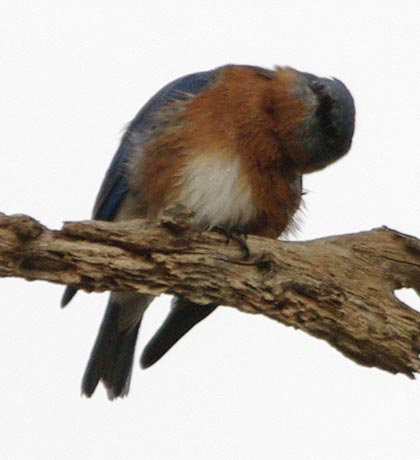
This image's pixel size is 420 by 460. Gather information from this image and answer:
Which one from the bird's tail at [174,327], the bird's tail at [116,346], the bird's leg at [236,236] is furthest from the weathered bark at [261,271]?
the bird's tail at [116,346]

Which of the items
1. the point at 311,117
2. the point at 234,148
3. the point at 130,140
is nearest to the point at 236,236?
the point at 234,148

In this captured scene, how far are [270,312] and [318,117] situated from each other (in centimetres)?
166

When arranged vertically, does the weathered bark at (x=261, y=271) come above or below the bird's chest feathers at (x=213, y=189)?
below

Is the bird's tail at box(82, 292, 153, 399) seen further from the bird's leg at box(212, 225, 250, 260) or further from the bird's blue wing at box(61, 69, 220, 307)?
the bird's leg at box(212, 225, 250, 260)

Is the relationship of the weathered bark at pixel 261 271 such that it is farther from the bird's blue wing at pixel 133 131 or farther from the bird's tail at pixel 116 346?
the bird's tail at pixel 116 346

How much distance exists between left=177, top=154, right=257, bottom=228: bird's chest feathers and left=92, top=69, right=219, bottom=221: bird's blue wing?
61cm

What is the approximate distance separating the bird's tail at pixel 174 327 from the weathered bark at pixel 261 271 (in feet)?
4.52

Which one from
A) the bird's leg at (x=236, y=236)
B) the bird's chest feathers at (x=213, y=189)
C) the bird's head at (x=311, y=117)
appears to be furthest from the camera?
the bird's head at (x=311, y=117)

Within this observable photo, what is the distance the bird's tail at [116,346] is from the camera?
26.5 feet

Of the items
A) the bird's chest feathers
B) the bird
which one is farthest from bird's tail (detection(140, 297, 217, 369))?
the bird's chest feathers

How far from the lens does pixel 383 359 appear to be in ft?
20.1

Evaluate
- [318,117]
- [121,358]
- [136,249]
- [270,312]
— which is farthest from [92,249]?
[121,358]

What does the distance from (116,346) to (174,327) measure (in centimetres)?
84

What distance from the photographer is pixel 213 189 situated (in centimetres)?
680
